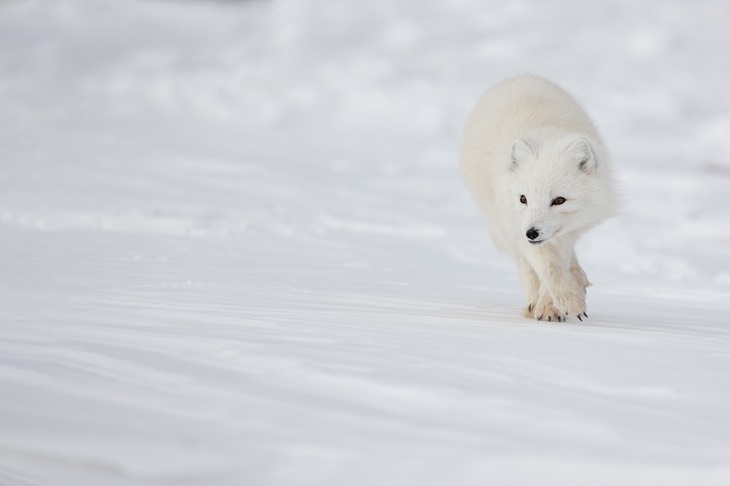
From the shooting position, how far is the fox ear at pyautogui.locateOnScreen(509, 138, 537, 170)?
4582 millimetres

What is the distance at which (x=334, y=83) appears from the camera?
70.6ft

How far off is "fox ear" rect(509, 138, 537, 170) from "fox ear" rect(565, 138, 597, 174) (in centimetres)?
17

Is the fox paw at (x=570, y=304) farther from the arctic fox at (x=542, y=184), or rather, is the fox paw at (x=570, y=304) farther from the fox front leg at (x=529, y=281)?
the fox front leg at (x=529, y=281)

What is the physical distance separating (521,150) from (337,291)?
139 centimetres

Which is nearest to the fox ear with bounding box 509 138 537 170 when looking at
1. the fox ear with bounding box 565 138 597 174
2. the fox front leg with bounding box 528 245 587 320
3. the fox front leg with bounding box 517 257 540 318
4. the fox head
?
the fox head

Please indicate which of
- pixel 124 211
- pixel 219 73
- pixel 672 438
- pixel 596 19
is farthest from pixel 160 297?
pixel 596 19

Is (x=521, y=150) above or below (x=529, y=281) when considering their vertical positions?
above

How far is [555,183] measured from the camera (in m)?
4.53

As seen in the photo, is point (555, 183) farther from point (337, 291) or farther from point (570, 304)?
point (337, 291)

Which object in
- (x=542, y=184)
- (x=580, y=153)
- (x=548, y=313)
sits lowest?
(x=548, y=313)

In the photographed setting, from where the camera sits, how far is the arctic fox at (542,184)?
14.8 feet

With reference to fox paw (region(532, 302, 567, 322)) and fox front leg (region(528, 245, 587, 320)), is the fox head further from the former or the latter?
fox paw (region(532, 302, 567, 322))

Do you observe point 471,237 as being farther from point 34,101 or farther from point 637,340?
point 34,101

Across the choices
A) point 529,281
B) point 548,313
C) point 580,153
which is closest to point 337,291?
point 529,281
